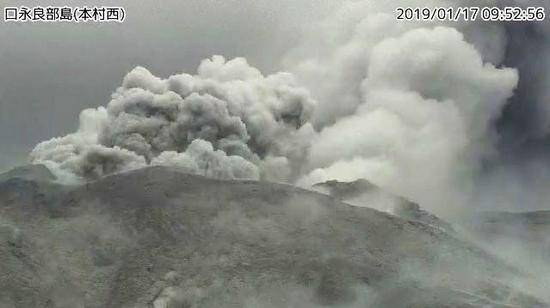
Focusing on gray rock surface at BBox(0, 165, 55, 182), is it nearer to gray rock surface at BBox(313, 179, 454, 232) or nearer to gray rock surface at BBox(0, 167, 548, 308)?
gray rock surface at BBox(0, 167, 548, 308)

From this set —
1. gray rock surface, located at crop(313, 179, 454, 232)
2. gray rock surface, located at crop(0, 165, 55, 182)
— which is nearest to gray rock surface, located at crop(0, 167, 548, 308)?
gray rock surface, located at crop(0, 165, 55, 182)

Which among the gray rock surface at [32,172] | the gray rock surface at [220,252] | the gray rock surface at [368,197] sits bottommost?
the gray rock surface at [220,252]

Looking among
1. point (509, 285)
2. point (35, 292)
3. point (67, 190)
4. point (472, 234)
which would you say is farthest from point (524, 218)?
point (35, 292)

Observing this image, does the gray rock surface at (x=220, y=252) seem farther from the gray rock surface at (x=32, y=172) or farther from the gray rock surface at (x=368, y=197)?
the gray rock surface at (x=368, y=197)

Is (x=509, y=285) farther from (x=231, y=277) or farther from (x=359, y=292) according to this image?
(x=231, y=277)

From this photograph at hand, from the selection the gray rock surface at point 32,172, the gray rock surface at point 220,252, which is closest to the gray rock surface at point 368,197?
the gray rock surface at point 220,252

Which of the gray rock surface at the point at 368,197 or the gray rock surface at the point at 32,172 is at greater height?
the gray rock surface at the point at 32,172

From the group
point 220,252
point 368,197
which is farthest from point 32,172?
point 368,197

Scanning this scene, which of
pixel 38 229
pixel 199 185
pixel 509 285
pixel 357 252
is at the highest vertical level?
pixel 199 185
